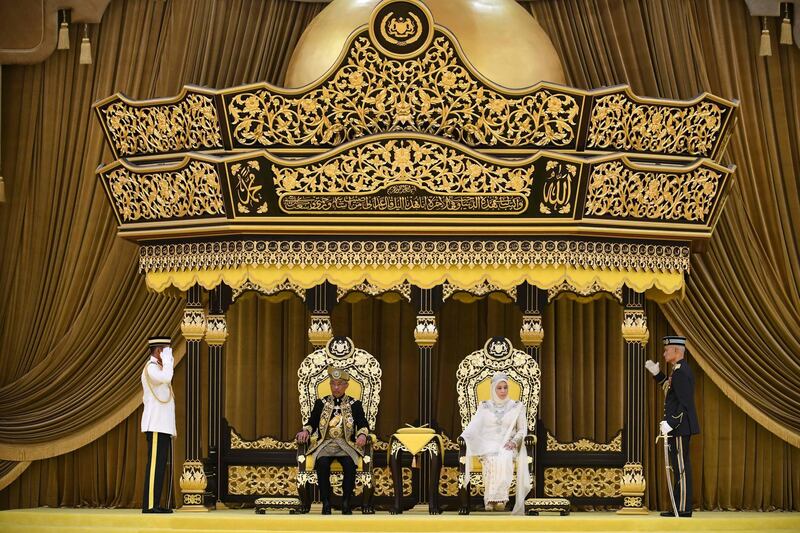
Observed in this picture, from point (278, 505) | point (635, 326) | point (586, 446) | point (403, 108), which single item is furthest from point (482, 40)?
point (278, 505)

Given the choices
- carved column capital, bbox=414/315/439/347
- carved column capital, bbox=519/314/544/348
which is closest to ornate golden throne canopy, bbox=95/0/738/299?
carved column capital, bbox=414/315/439/347

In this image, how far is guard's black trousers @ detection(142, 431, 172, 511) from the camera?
13.5m

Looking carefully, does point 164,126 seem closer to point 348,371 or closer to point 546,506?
point 348,371

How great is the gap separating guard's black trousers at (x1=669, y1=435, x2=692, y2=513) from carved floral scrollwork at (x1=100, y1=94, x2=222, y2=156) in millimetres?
3769

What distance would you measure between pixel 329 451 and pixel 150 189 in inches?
90.1

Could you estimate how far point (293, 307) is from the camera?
1572 cm

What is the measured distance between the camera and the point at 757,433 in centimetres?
1541

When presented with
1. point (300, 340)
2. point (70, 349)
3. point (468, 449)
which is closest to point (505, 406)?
point (468, 449)

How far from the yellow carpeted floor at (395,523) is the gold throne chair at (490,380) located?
68cm

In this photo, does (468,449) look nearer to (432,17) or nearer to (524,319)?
(524,319)

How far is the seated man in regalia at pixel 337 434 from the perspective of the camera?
43.5 feet

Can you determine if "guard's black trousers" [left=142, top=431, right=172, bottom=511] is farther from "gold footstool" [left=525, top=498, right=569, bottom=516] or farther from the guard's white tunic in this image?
"gold footstool" [left=525, top=498, right=569, bottom=516]

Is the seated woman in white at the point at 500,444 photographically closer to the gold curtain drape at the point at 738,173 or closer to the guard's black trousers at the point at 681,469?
the guard's black trousers at the point at 681,469

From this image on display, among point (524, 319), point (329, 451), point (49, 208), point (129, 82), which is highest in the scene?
point (129, 82)
